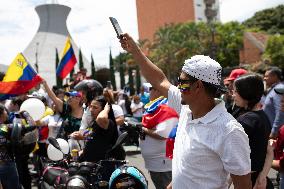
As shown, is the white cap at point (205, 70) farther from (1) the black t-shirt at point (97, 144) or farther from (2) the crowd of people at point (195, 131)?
(1) the black t-shirt at point (97, 144)

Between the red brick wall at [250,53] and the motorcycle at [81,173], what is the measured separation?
5442 cm

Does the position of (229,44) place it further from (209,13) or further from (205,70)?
(205,70)

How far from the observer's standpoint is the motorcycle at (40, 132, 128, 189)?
372 centimetres

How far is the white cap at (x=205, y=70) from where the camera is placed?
2219 millimetres

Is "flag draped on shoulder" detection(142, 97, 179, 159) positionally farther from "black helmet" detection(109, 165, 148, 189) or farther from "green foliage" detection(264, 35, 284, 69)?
"green foliage" detection(264, 35, 284, 69)

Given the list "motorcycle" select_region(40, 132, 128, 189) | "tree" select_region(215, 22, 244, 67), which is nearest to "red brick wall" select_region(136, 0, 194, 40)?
"tree" select_region(215, 22, 244, 67)

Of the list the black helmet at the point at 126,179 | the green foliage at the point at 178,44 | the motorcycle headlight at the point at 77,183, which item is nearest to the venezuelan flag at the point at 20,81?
the motorcycle headlight at the point at 77,183

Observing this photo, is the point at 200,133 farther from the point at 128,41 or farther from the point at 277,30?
the point at 277,30

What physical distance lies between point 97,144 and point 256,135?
→ 2065 mm

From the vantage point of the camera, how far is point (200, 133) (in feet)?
7.09

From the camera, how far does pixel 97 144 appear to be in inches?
172

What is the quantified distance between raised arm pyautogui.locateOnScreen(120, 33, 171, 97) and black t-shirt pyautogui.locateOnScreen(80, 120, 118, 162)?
5.43 feet

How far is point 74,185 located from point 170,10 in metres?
82.9

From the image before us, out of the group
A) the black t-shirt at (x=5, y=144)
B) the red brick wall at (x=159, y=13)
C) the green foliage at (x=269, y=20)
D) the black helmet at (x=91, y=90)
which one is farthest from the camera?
the red brick wall at (x=159, y=13)
